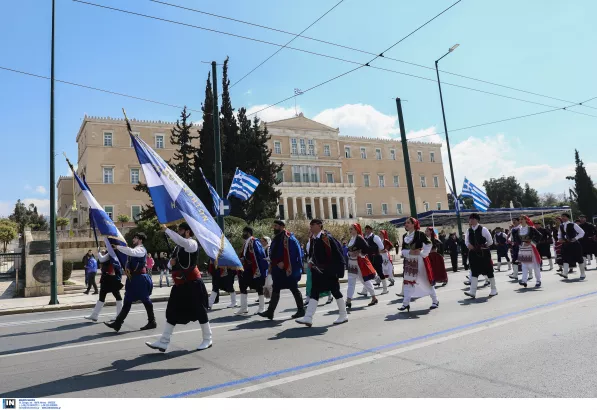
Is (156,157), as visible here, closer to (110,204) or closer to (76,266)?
(76,266)

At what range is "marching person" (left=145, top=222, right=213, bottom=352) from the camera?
593 cm

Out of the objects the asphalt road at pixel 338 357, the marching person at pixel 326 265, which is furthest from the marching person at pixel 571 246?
the marching person at pixel 326 265

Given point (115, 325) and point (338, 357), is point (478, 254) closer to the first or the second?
point (338, 357)

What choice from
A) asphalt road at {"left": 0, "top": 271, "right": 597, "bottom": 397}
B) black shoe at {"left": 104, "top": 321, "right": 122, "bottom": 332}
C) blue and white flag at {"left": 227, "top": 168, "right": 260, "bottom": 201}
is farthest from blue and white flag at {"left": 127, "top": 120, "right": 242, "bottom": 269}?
blue and white flag at {"left": 227, "top": 168, "right": 260, "bottom": 201}

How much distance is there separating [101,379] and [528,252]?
A: 1054 centimetres

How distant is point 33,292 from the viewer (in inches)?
603

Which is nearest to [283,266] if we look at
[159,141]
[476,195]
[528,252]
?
[528,252]

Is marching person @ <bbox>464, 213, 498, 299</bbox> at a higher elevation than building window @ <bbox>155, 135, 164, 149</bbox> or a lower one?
lower

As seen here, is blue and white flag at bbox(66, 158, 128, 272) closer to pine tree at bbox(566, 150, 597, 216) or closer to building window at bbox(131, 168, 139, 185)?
building window at bbox(131, 168, 139, 185)

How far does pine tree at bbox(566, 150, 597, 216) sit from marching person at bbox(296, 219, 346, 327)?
68.8 metres
